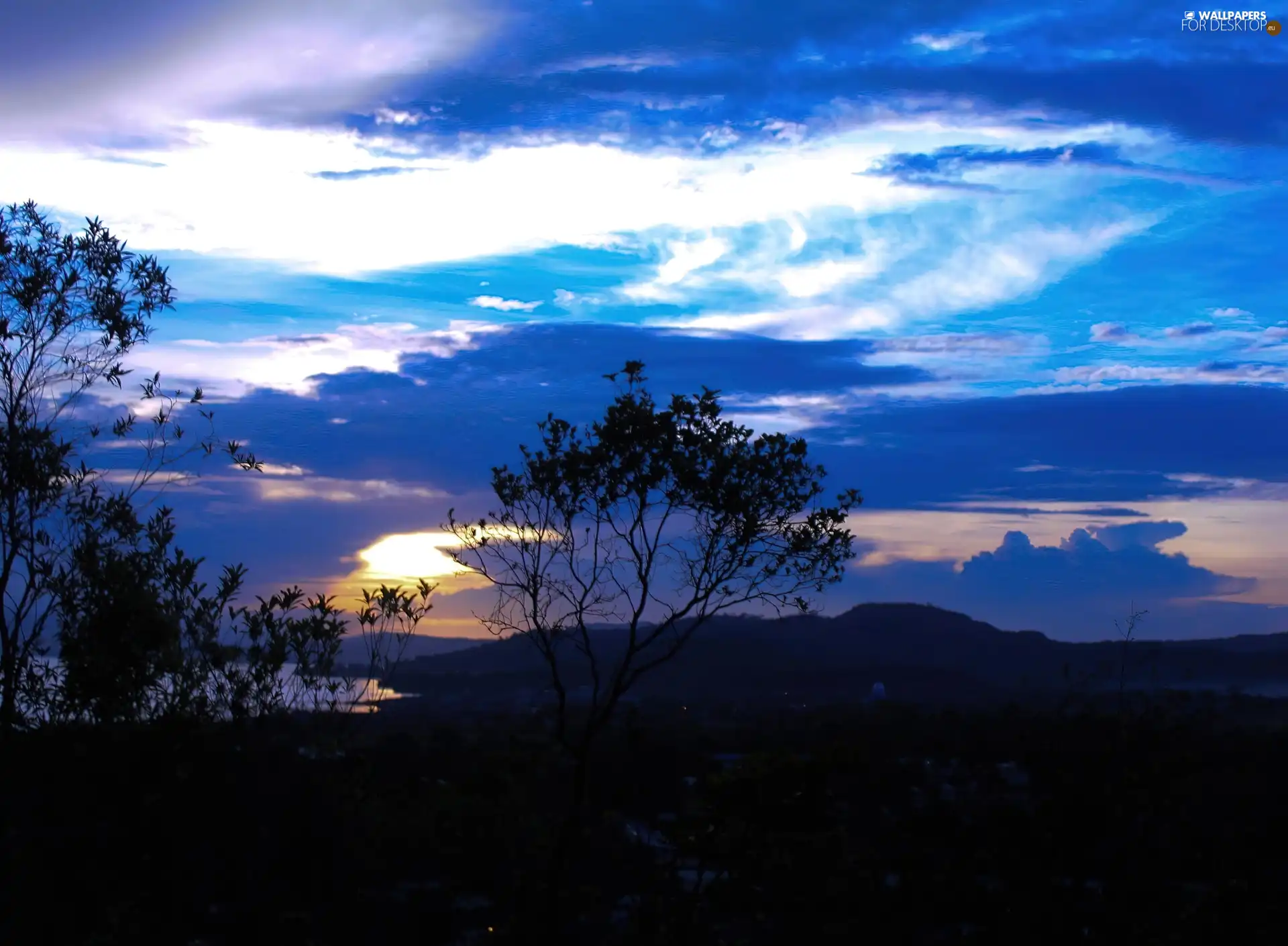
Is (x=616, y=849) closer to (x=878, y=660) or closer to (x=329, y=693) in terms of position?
(x=329, y=693)

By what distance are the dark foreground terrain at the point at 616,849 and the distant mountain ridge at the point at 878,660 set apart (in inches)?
2169

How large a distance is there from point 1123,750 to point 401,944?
17.6m

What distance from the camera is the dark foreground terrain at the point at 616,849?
11891mm

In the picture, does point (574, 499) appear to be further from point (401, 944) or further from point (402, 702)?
point (402, 702)

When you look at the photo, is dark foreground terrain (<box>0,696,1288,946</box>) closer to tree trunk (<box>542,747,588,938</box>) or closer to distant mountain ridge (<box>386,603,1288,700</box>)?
tree trunk (<box>542,747,588,938</box>)

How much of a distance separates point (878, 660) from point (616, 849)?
301ft

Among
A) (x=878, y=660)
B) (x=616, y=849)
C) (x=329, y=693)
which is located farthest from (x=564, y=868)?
(x=878, y=660)

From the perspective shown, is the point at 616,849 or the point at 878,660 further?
the point at 878,660

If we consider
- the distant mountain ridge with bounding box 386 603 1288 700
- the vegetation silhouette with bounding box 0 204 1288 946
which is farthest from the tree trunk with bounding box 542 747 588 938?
the distant mountain ridge with bounding box 386 603 1288 700

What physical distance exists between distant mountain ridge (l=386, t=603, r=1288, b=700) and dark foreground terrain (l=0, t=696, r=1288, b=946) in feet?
181

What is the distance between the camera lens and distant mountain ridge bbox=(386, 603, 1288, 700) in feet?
280

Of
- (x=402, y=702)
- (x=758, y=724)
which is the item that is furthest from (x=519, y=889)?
(x=402, y=702)

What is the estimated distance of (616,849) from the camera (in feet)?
51.4

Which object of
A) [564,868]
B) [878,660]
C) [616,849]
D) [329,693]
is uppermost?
[329,693]
